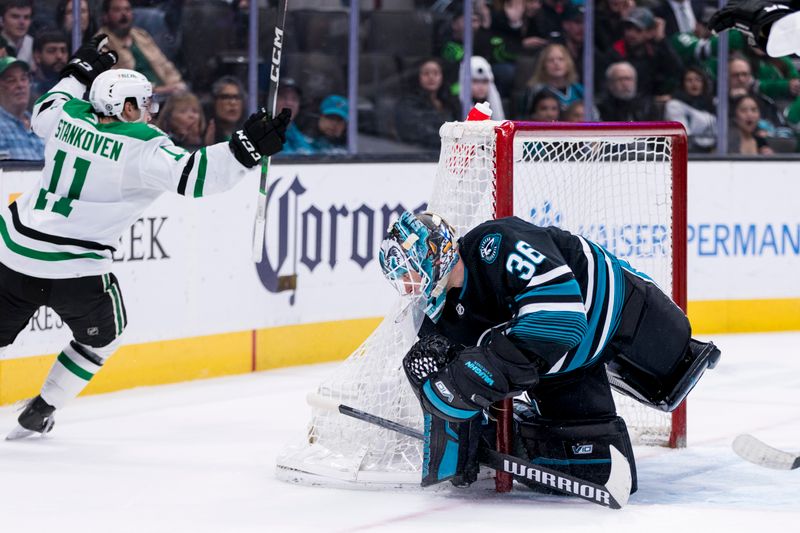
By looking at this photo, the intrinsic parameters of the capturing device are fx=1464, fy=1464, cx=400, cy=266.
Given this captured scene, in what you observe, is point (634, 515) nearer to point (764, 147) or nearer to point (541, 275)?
point (541, 275)

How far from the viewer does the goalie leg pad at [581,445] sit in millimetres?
3373

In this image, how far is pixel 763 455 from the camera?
3666 millimetres

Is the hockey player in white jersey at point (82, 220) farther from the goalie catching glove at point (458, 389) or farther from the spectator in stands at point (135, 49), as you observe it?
the spectator in stands at point (135, 49)

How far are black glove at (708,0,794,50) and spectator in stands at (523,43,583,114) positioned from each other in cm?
346

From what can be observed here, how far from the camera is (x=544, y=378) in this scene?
3.44 m

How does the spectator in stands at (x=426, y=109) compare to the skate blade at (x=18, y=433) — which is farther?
the spectator in stands at (x=426, y=109)

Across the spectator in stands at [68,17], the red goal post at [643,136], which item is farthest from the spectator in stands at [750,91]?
the spectator in stands at [68,17]

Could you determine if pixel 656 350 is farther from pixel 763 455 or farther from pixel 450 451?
pixel 450 451

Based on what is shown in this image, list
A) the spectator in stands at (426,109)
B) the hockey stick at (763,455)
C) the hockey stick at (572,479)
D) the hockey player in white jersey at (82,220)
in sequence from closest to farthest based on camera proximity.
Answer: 1. the hockey stick at (572,479)
2. the hockey stick at (763,455)
3. the hockey player in white jersey at (82,220)
4. the spectator in stands at (426,109)

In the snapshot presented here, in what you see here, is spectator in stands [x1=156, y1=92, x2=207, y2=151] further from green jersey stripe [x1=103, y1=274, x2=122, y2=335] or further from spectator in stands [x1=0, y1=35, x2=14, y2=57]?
green jersey stripe [x1=103, y1=274, x2=122, y2=335]

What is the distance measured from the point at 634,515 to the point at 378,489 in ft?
2.10

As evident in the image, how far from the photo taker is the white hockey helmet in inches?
161

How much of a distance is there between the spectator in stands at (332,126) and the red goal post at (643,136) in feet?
7.73

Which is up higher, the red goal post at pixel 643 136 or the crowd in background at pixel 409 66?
the crowd in background at pixel 409 66
